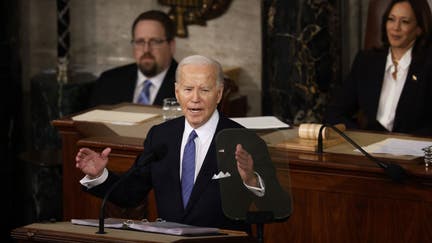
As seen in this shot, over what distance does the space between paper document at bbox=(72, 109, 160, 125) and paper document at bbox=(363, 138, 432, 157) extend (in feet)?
5.25

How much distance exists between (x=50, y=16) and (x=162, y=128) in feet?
16.6

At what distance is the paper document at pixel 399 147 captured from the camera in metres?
6.05

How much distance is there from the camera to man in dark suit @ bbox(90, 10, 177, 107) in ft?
26.5

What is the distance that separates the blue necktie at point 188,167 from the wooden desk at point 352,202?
2.00ft

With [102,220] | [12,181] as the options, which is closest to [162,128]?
[102,220]

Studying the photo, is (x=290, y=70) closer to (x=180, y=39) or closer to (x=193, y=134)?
(x=180, y=39)

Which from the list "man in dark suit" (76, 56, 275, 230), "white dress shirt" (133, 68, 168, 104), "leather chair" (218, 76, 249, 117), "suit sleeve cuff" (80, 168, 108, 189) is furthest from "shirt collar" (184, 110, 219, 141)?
"leather chair" (218, 76, 249, 117)

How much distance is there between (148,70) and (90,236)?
3961mm

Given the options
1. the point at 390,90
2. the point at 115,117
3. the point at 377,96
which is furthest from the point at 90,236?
the point at 390,90

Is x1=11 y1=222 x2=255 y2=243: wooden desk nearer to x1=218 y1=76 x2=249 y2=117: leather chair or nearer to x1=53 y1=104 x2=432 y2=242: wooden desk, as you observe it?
x1=53 y1=104 x2=432 y2=242: wooden desk

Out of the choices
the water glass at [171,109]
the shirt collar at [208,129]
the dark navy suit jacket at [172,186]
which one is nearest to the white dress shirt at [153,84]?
the water glass at [171,109]

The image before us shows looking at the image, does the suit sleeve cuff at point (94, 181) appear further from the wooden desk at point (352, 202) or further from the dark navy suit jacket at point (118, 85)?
the dark navy suit jacket at point (118, 85)

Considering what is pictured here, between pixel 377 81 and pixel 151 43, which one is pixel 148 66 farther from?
pixel 377 81

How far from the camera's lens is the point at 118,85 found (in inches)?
324
